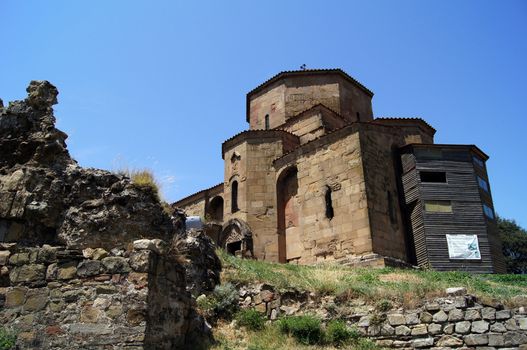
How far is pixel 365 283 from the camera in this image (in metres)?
11.1

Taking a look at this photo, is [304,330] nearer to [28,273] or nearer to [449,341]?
[449,341]

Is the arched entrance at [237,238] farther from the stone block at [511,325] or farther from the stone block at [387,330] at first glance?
the stone block at [511,325]

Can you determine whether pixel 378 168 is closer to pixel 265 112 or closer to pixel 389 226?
pixel 389 226

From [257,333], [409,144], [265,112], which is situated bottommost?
[257,333]

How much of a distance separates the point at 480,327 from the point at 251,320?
4326 mm

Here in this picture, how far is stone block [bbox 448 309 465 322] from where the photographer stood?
8531mm

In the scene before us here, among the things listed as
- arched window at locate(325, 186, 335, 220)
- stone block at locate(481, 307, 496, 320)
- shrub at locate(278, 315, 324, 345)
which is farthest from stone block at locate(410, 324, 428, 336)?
arched window at locate(325, 186, 335, 220)

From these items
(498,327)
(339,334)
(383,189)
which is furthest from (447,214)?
(339,334)

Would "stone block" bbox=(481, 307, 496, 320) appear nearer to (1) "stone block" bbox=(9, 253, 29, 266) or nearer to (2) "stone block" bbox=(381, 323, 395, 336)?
(2) "stone block" bbox=(381, 323, 395, 336)

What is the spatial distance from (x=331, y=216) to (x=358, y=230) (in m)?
1.61

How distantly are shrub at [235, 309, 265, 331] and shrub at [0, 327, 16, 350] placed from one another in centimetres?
436

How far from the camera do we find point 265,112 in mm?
24938

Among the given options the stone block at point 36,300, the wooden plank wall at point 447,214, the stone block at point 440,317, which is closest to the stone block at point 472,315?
the stone block at point 440,317

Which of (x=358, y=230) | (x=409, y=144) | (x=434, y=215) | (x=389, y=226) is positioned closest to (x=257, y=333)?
(x=358, y=230)
